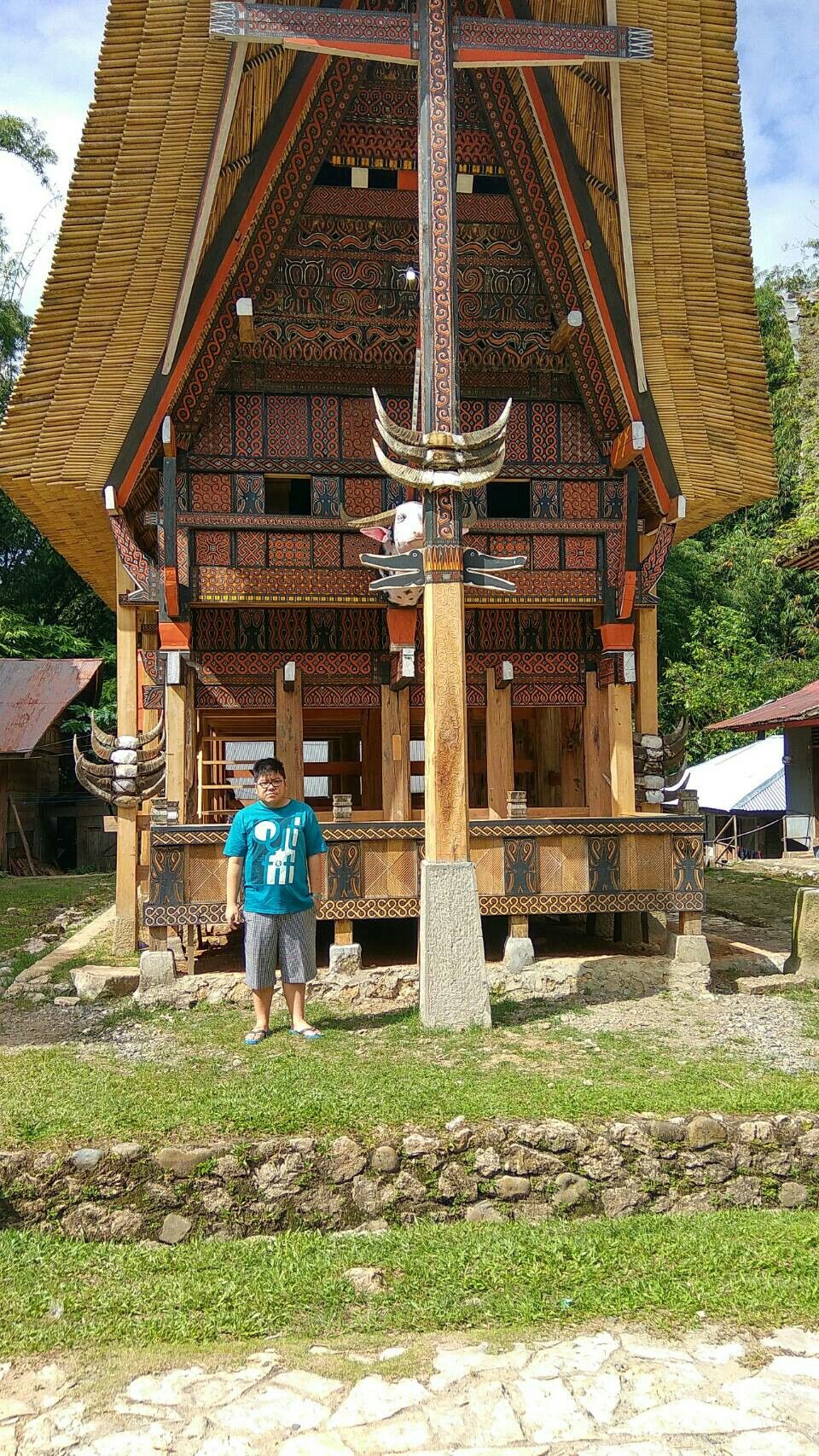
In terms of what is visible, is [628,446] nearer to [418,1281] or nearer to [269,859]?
[269,859]

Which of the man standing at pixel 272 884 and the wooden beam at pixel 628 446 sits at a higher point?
the wooden beam at pixel 628 446

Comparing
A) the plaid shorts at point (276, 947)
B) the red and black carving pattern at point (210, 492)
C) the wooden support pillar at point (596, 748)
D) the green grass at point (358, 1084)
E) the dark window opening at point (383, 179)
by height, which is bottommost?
the green grass at point (358, 1084)

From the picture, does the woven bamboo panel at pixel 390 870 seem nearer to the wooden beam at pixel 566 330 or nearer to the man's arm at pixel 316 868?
the man's arm at pixel 316 868

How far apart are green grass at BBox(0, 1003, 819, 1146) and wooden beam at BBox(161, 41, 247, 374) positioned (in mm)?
5946

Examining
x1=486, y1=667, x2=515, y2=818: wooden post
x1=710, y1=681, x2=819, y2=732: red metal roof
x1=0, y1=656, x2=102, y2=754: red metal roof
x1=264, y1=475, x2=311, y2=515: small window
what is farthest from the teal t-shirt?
x1=0, y1=656, x2=102, y2=754: red metal roof

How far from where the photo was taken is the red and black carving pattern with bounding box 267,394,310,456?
1019 centimetres

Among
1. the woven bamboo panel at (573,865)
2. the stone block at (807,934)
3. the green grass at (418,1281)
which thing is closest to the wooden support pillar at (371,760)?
the woven bamboo panel at (573,865)

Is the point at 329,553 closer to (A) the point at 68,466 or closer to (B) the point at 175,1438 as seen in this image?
(A) the point at 68,466

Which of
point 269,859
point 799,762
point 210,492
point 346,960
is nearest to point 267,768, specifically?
point 269,859

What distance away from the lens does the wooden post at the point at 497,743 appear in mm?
11031

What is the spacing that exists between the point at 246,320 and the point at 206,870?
4.89 m

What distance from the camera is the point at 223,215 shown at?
9109mm

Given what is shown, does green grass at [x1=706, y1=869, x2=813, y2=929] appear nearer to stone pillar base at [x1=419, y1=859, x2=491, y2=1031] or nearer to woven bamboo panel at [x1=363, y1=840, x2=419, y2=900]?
woven bamboo panel at [x1=363, y1=840, x2=419, y2=900]

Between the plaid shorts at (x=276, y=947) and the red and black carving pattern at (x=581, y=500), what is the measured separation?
545 centimetres
